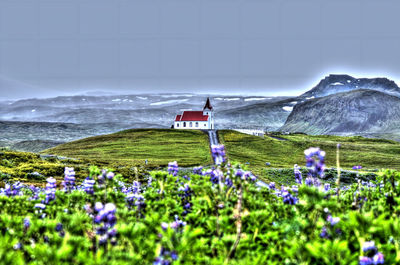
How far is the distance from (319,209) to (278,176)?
45.1m

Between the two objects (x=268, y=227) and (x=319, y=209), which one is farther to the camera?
(x=268, y=227)

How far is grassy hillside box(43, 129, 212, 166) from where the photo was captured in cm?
6812

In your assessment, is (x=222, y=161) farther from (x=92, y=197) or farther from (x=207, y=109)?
(x=207, y=109)

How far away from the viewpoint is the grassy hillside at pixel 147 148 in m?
68.1

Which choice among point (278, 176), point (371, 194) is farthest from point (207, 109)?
point (371, 194)

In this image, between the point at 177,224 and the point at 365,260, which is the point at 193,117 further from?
the point at 365,260

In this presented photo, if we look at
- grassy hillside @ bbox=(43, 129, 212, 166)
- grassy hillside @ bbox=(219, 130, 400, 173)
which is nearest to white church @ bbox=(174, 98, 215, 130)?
grassy hillside @ bbox=(43, 129, 212, 166)

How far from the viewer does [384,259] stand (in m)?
3.63

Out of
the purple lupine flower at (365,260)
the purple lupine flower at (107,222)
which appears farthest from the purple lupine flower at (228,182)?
the purple lupine flower at (365,260)

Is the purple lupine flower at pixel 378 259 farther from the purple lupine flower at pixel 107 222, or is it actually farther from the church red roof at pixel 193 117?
the church red roof at pixel 193 117

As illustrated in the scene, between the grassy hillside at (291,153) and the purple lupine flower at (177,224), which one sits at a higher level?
the purple lupine flower at (177,224)

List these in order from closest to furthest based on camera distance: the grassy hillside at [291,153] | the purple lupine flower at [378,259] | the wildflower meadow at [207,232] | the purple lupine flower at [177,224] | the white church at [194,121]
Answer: the purple lupine flower at [378,259] < the wildflower meadow at [207,232] < the purple lupine flower at [177,224] < the grassy hillside at [291,153] < the white church at [194,121]

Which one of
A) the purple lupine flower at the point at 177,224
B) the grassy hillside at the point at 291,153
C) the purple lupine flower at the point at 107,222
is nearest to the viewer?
the purple lupine flower at the point at 107,222

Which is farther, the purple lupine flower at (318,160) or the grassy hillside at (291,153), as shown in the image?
the grassy hillside at (291,153)
